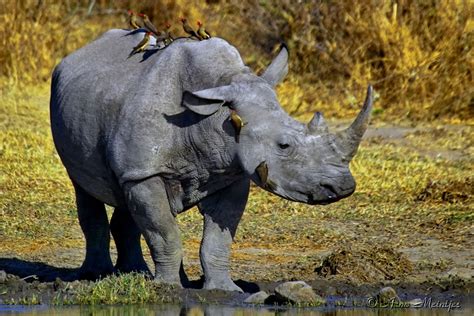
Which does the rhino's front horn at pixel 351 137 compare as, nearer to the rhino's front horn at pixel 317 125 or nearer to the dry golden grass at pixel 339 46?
the rhino's front horn at pixel 317 125

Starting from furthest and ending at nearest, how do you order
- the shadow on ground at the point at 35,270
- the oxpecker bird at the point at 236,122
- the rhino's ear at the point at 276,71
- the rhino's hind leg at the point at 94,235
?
the shadow on ground at the point at 35,270 < the rhino's hind leg at the point at 94,235 < the rhino's ear at the point at 276,71 < the oxpecker bird at the point at 236,122

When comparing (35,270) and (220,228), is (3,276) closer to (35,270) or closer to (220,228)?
(35,270)

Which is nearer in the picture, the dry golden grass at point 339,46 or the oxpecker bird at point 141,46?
the oxpecker bird at point 141,46

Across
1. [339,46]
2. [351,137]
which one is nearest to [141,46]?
[351,137]

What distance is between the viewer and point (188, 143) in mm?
8891

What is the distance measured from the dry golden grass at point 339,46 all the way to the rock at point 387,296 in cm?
652

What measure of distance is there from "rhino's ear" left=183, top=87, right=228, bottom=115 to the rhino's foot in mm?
1225

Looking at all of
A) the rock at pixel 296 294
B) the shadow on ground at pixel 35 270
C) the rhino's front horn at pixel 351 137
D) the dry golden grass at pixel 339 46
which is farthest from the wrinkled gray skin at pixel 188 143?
the dry golden grass at pixel 339 46

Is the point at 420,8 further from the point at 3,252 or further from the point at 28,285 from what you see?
the point at 28,285

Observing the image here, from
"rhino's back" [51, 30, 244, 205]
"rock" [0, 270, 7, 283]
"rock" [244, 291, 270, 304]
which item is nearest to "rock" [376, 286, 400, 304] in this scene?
"rock" [244, 291, 270, 304]

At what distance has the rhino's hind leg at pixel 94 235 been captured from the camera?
32.7 feet

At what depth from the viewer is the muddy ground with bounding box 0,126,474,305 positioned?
952 centimetres

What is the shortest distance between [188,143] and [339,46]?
25.0 feet

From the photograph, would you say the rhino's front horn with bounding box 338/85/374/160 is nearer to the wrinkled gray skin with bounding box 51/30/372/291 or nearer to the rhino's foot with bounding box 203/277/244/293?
the wrinkled gray skin with bounding box 51/30/372/291
